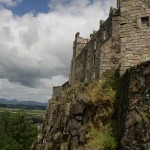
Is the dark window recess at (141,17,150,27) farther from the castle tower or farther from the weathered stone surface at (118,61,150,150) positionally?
the weathered stone surface at (118,61,150,150)

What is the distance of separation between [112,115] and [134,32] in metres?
5.04

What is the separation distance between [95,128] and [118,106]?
1782 millimetres

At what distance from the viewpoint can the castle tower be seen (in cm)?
1711

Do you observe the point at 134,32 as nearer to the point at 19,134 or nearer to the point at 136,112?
the point at 136,112

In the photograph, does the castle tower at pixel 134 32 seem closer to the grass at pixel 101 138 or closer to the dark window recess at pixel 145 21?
the dark window recess at pixel 145 21

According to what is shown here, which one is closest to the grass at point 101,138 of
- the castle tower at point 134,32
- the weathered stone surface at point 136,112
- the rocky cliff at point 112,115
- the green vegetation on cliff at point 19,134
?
the rocky cliff at point 112,115

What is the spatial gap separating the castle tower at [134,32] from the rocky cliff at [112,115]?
1426mm

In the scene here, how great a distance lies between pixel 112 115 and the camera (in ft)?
54.6

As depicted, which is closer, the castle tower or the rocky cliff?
the rocky cliff

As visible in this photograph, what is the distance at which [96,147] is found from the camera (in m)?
15.0

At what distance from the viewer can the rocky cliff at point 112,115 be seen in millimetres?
13180

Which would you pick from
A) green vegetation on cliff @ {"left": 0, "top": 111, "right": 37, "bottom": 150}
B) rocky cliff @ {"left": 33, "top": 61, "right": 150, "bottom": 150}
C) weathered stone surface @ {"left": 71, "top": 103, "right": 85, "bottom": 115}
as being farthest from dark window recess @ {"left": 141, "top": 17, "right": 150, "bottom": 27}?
green vegetation on cliff @ {"left": 0, "top": 111, "right": 37, "bottom": 150}

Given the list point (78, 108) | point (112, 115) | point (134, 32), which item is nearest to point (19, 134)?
point (78, 108)

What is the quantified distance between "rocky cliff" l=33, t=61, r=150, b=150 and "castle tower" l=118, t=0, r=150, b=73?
1.43 metres
